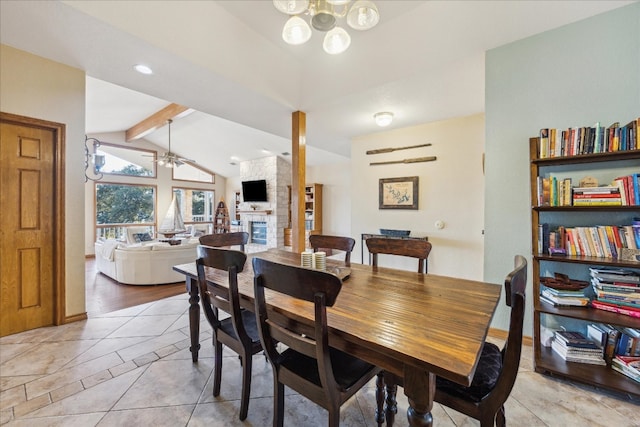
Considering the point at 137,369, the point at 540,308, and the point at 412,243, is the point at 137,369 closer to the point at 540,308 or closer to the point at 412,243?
the point at 412,243

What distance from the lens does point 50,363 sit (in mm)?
2023

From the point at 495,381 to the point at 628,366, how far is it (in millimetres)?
1376

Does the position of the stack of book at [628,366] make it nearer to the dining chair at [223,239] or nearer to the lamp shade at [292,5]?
the dining chair at [223,239]

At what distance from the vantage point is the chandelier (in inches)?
61.8

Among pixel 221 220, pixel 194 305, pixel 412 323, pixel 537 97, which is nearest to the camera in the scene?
pixel 412 323

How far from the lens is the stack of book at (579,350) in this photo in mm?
1820

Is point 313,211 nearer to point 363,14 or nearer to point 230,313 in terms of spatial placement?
point 363,14

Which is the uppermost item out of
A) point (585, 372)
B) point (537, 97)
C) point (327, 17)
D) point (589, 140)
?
point (327, 17)

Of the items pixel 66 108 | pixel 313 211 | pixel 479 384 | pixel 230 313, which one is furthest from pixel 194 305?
pixel 313 211

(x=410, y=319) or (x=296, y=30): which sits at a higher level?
(x=296, y=30)

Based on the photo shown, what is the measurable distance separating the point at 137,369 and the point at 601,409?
9.91ft

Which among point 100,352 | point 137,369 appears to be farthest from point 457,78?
point 100,352

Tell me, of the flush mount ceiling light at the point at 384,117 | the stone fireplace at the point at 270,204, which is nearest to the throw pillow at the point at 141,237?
the stone fireplace at the point at 270,204

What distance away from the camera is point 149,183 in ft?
27.3
